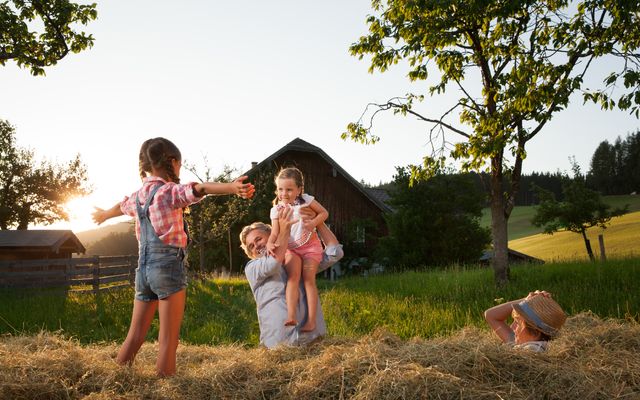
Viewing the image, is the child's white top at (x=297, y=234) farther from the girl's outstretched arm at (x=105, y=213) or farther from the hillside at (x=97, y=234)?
the hillside at (x=97, y=234)

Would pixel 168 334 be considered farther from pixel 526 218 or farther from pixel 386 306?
pixel 526 218

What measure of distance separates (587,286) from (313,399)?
9.21 meters

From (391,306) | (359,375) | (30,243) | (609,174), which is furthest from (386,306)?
(609,174)

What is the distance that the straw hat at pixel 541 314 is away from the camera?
423 cm

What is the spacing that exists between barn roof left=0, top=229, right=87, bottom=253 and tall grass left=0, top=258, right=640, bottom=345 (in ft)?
55.0

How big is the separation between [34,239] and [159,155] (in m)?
29.7

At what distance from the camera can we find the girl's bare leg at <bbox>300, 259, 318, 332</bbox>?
4450 millimetres

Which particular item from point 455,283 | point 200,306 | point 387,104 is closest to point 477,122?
point 387,104

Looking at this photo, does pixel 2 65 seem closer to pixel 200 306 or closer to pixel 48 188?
pixel 200 306

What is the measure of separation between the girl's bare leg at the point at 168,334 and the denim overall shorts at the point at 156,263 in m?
0.06

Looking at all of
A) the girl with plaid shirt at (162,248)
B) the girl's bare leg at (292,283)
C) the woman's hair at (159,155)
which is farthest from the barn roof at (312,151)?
the girl with plaid shirt at (162,248)

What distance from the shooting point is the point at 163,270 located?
3861mm

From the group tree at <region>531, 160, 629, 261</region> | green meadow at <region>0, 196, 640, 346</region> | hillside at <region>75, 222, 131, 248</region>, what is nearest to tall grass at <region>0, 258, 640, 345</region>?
green meadow at <region>0, 196, 640, 346</region>

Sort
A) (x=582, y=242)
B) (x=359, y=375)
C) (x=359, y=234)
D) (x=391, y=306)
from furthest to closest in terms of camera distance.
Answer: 1. (x=582, y=242)
2. (x=359, y=234)
3. (x=391, y=306)
4. (x=359, y=375)
